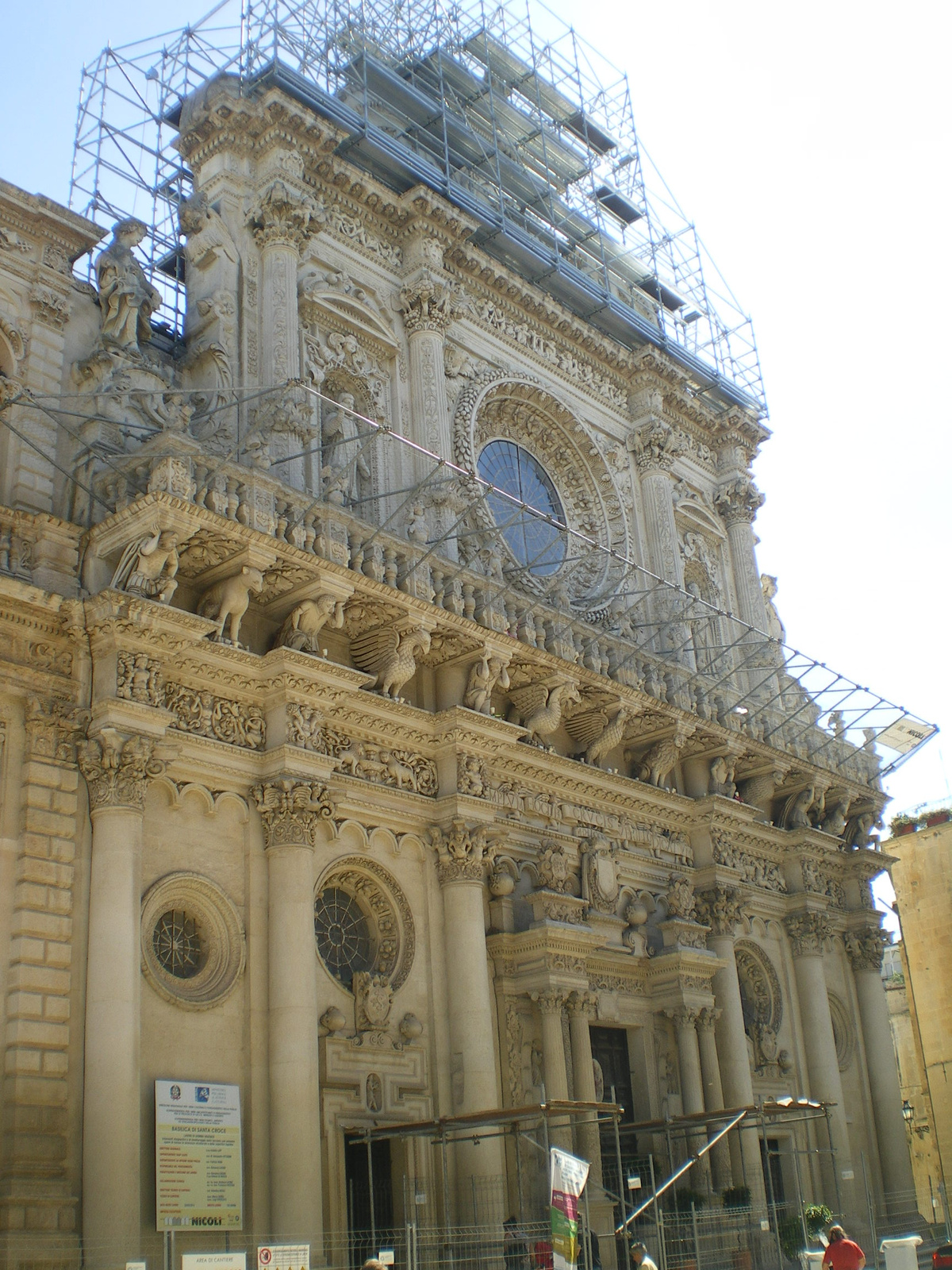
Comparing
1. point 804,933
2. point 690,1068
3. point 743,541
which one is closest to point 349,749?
point 690,1068

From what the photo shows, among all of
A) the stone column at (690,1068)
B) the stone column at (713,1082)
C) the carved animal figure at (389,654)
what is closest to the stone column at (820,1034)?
the stone column at (713,1082)

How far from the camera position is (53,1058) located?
1496 cm

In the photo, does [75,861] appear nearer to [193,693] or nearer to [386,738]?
[193,693]

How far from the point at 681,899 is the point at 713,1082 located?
10.1 feet

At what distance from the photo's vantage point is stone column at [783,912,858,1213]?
2600 centimetres

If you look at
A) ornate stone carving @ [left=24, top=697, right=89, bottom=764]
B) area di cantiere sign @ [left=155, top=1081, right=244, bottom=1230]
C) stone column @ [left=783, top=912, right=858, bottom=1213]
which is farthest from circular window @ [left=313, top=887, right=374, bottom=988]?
stone column @ [left=783, top=912, right=858, bottom=1213]

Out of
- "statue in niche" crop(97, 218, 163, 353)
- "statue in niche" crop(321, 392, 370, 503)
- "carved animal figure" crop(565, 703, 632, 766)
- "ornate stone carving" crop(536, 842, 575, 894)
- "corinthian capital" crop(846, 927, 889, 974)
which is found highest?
"statue in niche" crop(97, 218, 163, 353)

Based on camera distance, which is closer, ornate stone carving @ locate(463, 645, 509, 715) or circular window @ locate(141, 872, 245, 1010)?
circular window @ locate(141, 872, 245, 1010)

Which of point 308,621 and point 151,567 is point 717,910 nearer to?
point 308,621

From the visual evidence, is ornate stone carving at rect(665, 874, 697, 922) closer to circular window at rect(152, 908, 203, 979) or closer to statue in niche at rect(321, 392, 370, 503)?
statue in niche at rect(321, 392, 370, 503)

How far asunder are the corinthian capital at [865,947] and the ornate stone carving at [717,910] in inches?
210

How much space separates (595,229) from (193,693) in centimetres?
1822

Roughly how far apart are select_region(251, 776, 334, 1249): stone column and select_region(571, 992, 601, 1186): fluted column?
493 centimetres

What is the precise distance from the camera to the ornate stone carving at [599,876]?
74.3 feet
